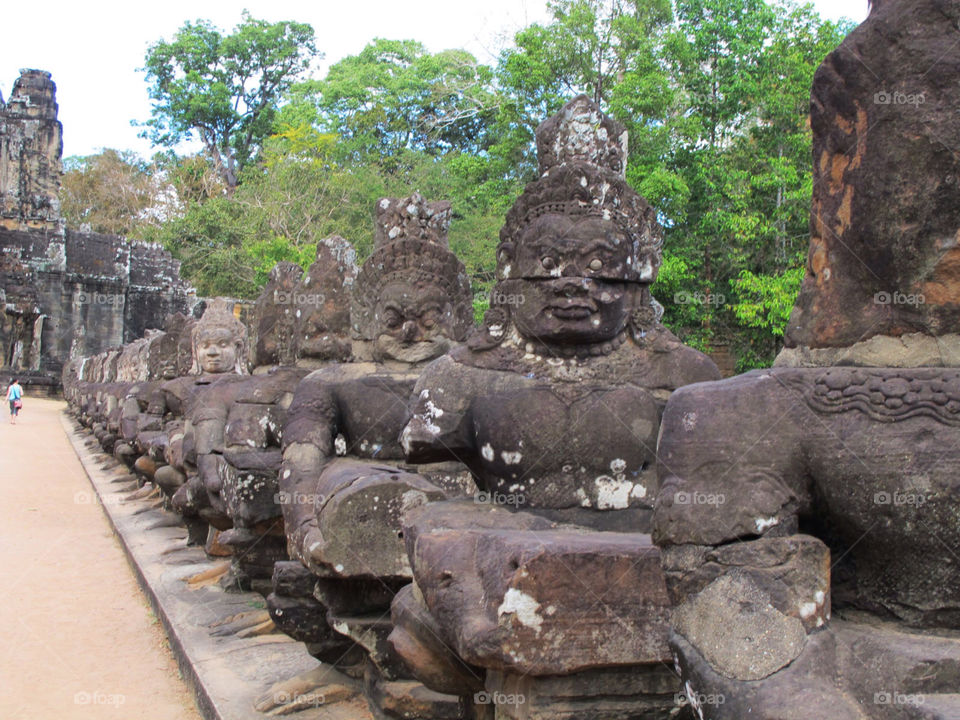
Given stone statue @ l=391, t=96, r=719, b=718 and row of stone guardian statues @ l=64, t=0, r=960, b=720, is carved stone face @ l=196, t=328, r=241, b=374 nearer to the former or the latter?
row of stone guardian statues @ l=64, t=0, r=960, b=720

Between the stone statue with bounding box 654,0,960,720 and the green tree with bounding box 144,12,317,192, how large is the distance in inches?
1706

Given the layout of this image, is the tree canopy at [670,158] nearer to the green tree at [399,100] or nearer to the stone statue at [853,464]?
the green tree at [399,100]

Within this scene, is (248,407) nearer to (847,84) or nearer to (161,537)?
(161,537)

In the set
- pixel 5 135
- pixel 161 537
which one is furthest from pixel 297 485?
pixel 5 135

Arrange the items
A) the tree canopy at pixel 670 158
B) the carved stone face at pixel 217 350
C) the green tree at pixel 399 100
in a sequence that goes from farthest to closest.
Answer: the green tree at pixel 399 100, the tree canopy at pixel 670 158, the carved stone face at pixel 217 350

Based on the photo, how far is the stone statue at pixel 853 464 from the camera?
7.22 feet

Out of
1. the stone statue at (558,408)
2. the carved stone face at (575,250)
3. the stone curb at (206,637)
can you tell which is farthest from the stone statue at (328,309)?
the carved stone face at (575,250)

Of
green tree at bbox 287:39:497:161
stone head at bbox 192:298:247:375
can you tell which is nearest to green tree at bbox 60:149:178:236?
green tree at bbox 287:39:497:161

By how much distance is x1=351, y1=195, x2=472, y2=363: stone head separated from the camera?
5.43 metres

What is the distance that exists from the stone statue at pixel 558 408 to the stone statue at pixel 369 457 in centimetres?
39

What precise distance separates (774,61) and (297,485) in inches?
557

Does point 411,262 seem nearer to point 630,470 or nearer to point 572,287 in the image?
point 572,287

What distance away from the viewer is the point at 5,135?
4341 centimetres

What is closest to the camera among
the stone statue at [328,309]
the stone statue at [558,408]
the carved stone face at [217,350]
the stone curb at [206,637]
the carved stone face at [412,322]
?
the stone statue at [558,408]
